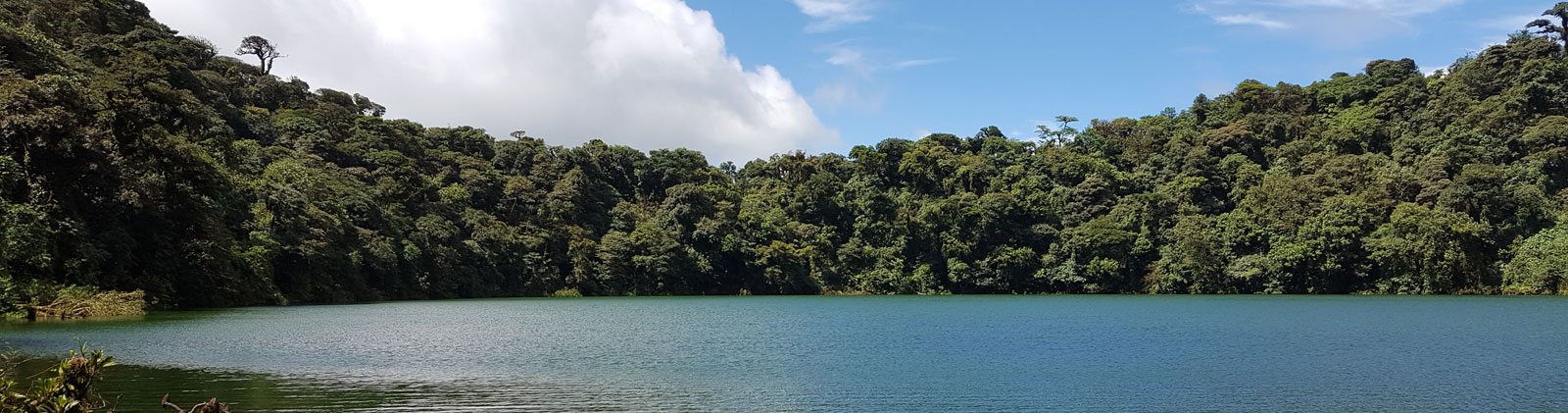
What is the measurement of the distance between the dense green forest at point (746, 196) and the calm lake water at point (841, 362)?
6.53 m

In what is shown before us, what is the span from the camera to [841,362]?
66.2 feet

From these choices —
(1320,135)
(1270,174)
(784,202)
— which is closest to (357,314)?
(784,202)

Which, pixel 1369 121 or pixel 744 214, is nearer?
pixel 1369 121

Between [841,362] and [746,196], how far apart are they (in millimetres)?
60968

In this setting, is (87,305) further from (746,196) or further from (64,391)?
(746,196)

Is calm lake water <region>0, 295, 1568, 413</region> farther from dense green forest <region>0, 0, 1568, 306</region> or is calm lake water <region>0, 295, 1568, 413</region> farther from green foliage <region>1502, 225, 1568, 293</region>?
green foliage <region>1502, 225, 1568, 293</region>

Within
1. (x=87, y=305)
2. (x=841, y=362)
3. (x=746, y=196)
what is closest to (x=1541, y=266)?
(x=841, y=362)

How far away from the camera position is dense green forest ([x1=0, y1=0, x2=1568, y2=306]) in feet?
114

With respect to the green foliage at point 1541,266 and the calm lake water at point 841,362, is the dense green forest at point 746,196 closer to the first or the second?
the green foliage at point 1541,266

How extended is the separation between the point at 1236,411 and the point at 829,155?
2845 inches

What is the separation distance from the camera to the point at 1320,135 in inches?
2655

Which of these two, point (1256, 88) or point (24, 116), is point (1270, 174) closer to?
point (1256, 88)

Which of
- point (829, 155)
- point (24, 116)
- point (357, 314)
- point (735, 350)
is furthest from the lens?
point (829, 155)

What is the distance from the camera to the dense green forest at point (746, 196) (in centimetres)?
3472
